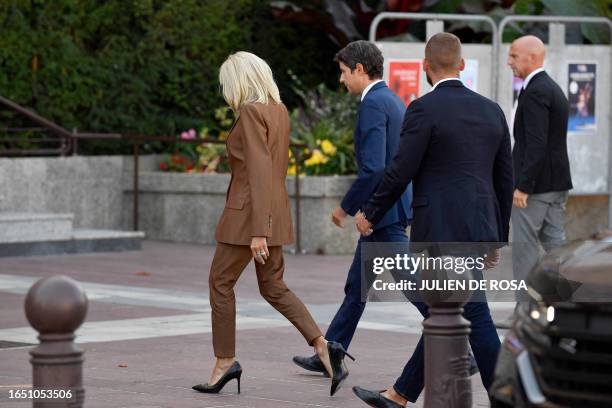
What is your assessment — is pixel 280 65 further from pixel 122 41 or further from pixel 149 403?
pixel 149 403

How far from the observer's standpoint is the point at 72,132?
17031 millimetres

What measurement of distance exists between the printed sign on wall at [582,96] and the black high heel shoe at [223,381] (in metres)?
9.40

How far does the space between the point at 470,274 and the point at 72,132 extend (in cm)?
1089

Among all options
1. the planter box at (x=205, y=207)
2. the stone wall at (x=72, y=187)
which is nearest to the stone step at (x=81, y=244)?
the stone wall at (x=72, y=187)

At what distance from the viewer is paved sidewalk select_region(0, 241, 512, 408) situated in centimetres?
764

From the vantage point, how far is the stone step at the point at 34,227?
14.8 meters

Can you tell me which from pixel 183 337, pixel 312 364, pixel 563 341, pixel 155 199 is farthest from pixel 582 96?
pixel 563 341

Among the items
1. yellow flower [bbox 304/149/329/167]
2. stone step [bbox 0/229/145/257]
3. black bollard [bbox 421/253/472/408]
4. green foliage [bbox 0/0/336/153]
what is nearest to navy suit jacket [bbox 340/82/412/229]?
black bollard [bbox 421/253/472/408]

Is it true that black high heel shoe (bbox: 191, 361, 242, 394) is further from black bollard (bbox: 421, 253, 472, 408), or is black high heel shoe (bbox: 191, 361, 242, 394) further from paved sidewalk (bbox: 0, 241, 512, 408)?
black bollard (bbox: 421, 253, 472, 408)

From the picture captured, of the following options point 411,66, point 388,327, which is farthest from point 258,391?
point 411,66

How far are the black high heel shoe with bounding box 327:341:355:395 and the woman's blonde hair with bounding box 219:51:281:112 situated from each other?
1376 mm

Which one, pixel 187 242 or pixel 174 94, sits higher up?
pixel 174 94

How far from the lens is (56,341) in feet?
17.1

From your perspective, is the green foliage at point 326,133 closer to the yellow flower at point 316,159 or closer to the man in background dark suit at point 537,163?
the yellow flower at point 316,159
